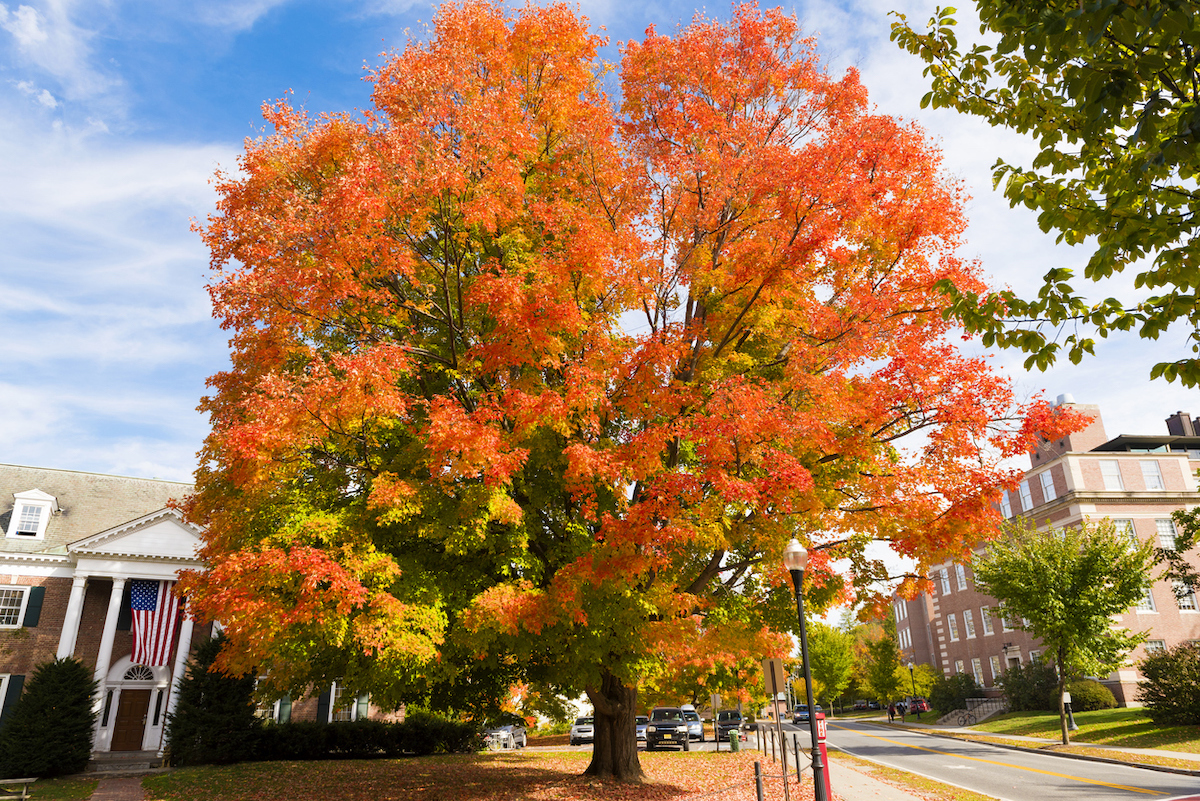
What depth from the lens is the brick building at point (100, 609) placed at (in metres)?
30.2

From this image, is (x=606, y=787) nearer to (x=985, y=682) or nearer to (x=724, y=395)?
(x=724, y=395)

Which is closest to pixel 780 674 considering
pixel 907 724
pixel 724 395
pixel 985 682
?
pixel 724 395

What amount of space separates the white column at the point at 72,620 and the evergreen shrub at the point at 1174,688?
144 ft

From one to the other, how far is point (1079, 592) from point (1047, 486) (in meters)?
22.6

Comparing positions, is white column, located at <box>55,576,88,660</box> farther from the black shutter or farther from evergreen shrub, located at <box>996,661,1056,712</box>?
evergreen shrub, located at <box>996,661,1056,712</box>

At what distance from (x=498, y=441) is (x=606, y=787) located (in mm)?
9183

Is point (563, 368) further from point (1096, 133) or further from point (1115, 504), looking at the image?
point (1115, 504)

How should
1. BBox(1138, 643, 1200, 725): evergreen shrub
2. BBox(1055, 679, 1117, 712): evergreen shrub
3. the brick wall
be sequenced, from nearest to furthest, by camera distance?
BBox(1138, 643, 1200, 725): evergreen shrub, the brick wall, BBox(1055, 679, 1117, 712): evergreen shrub

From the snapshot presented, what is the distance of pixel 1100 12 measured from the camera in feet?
14.4

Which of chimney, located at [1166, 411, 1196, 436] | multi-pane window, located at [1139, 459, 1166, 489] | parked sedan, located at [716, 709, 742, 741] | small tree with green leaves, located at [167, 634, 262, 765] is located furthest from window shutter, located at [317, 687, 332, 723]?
chimney, located at [1166, 411, 1196, 436]

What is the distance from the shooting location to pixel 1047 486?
161 feet

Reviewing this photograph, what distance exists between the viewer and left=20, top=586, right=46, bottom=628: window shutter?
1211 inches

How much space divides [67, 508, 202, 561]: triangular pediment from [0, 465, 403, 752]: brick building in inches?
1.5

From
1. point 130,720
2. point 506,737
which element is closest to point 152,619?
point 130,720
